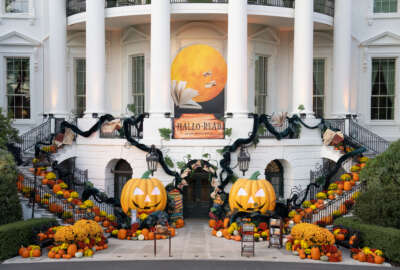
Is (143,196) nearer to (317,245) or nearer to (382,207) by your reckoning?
(317,245)

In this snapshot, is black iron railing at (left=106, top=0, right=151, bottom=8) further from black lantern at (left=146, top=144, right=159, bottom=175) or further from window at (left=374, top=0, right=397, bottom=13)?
window at (left=374, top=0, right=397, bottom=13)

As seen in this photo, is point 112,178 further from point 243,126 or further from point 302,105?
point 302,105

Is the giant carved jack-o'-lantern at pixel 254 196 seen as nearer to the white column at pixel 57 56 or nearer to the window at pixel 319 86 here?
the window at pixel 319 86

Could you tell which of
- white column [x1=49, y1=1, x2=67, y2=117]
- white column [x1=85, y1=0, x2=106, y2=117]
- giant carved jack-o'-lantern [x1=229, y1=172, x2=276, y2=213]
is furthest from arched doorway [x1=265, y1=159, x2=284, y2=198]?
white column [x1=49, y1=1, x2=67, y2=117]

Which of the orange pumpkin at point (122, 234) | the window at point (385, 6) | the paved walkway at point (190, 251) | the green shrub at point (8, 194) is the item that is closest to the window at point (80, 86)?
the green shrub at point (8, 194)

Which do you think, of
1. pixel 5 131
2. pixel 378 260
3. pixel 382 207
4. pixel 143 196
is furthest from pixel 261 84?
pixel 378 260

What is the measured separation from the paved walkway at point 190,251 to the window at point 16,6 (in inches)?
584

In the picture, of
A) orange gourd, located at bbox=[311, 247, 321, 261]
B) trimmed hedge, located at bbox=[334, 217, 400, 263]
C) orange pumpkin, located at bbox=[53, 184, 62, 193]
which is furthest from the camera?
orange pumpkin, located at bbox=[53, 184, 62, 193]

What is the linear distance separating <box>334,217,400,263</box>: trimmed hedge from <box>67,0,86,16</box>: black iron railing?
16.4 meters

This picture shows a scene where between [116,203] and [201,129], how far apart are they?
177 inches

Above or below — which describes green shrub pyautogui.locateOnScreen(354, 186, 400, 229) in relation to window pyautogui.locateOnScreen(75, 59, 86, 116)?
below

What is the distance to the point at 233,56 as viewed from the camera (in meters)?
19.7

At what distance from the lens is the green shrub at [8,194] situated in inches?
565

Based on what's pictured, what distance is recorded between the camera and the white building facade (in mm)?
→ 19750
